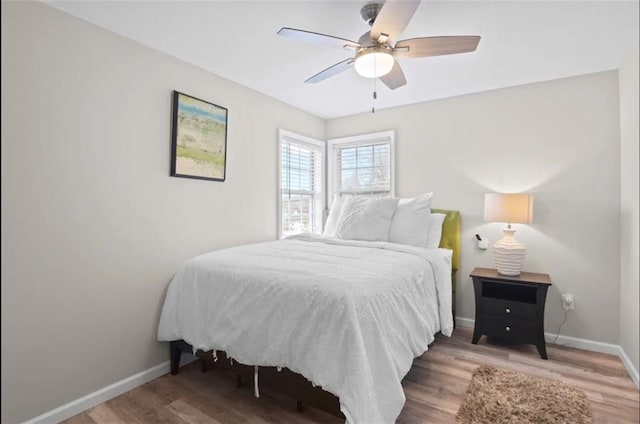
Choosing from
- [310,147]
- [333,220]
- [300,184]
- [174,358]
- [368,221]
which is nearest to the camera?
[174,358]

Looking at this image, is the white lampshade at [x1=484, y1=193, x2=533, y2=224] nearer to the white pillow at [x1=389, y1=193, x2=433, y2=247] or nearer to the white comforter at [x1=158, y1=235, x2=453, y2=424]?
the white pillow at [x1=389, y1=193, x2=433, y2=247]

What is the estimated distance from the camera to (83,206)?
1934 mm

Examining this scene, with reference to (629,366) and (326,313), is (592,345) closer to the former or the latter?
(629,366)

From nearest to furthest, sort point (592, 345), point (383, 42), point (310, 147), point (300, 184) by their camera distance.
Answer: point (383, 42) < point (592, 345) < point (300, 184) < point (310, 147)

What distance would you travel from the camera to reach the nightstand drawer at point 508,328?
261 cm

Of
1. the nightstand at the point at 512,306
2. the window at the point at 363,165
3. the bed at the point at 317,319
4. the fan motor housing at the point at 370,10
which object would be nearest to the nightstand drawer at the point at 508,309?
the nightstand at the point at 512,306

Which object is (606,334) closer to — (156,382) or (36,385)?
(156,382)

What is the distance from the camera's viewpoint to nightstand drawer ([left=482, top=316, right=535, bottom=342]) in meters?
2.61

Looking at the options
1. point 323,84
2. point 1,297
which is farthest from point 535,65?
point 1,297

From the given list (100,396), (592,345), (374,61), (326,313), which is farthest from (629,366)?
(100,396)

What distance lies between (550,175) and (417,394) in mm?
2261

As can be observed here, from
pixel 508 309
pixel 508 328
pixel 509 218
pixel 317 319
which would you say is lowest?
pixel 508 328

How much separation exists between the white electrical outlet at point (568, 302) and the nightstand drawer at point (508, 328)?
50 cm

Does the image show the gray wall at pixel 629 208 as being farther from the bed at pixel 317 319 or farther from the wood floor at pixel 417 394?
the bed at pixel 317 319
